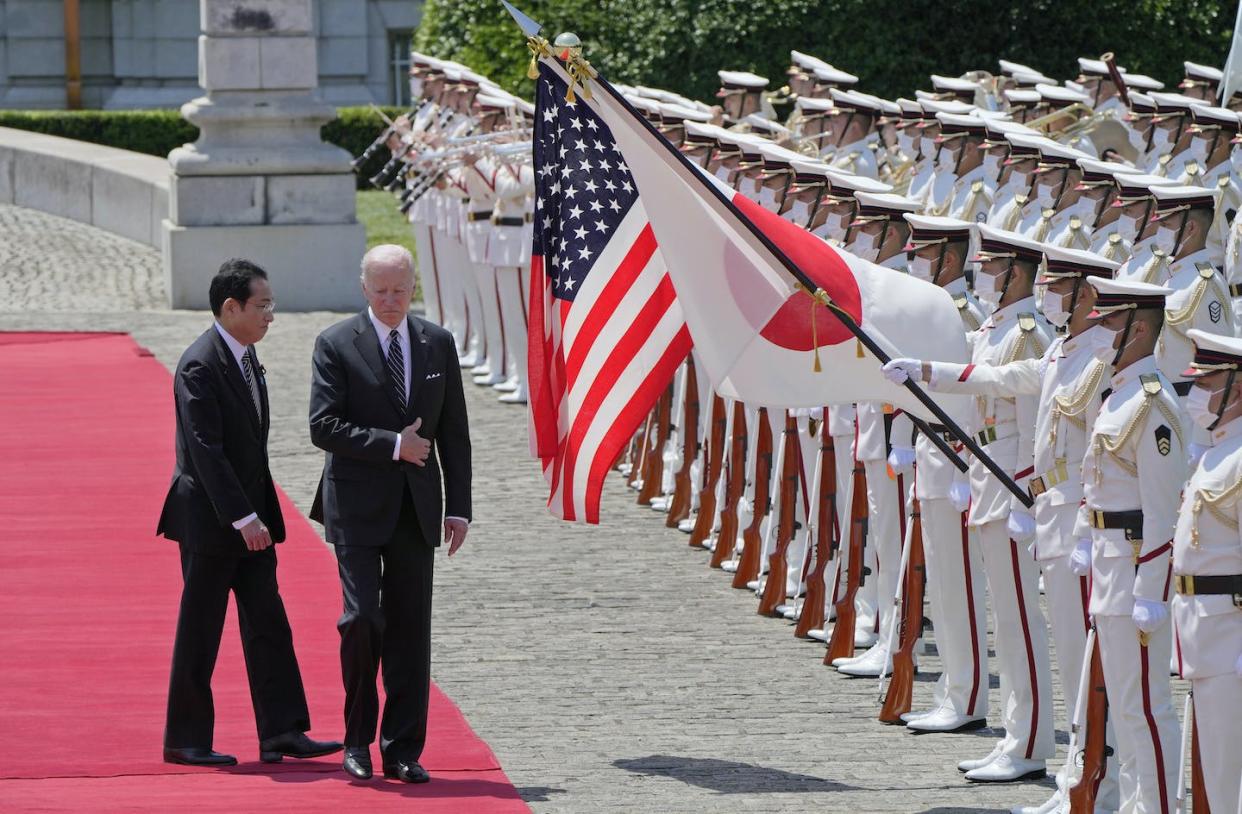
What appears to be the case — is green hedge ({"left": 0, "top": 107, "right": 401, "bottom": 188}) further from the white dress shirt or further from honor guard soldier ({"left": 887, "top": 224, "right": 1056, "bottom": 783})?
honor guard soldier ({"left": 887, "top": 224, "right": 1056, "bottom": 783})

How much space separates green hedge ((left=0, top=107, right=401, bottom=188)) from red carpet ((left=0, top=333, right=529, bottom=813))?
1613 centimetres

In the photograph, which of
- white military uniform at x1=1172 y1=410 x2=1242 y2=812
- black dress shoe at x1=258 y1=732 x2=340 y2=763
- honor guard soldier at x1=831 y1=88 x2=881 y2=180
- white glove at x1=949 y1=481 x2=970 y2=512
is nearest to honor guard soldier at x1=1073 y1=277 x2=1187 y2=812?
white military uniform at x1=1172 y1=410 x2=1242 y2=812

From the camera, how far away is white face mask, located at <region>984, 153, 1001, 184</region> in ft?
39.4

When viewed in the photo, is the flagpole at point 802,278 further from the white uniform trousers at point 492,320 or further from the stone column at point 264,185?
the stone column at point 264,185

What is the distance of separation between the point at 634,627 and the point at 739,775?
2.37m

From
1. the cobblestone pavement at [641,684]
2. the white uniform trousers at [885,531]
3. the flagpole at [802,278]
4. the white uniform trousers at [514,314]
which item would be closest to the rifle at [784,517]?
the cobblestone pavement at [641,684]

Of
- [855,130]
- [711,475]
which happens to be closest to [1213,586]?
[711,475]

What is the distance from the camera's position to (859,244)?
32.6 feet

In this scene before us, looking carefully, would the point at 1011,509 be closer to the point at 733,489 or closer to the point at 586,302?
the point at 586,302

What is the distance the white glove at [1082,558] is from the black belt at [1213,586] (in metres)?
0.73

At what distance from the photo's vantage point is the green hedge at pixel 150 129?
3197 cm

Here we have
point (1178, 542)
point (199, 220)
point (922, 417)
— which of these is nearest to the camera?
point (1178, 542)

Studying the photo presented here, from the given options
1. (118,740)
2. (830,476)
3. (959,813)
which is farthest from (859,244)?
(118,740)

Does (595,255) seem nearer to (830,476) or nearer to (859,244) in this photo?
(859,244)
